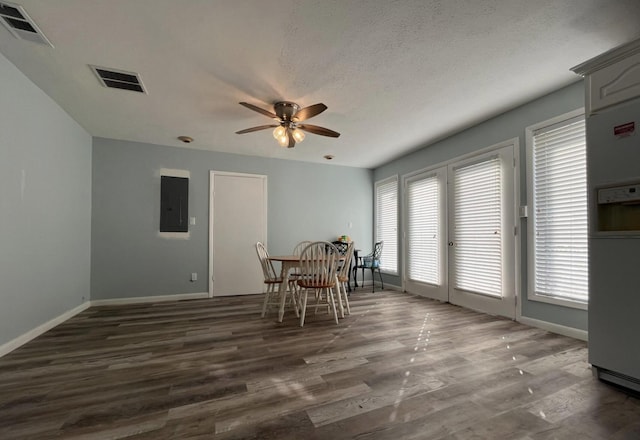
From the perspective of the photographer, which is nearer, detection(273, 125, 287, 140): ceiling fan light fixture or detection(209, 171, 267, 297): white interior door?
detection(273, 125, 287, 140): ceiling fan light fixture

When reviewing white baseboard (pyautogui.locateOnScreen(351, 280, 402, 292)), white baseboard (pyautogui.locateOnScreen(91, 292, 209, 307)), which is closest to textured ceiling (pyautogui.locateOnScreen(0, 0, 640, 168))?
white baseboard (pyautogui.locateOnScreen(91, 292, 209, 307))

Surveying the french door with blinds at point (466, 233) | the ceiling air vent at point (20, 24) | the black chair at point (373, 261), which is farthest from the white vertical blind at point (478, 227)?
the ceiling air vent at point (20, 24)

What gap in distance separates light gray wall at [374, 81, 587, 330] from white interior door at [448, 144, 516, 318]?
133mm

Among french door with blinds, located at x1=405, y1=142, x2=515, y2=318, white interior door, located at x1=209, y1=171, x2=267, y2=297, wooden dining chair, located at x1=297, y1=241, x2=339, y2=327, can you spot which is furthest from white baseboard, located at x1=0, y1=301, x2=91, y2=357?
french door with blinds, located at x1=405, y1=142, x2=515, y2=318

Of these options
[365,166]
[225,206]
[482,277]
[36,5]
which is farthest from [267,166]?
[482,277]

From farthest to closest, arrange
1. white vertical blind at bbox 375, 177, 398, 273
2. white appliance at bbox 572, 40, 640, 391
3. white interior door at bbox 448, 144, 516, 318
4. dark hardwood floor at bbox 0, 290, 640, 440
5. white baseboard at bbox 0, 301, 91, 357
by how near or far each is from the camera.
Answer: white vertical blind at bbox 375, 177, 398, 273 → white interior door at bbox 448, 144, 516, 318 → white baseboard at bbox 0, 301, 91, 357 → white appliance at bbox 572, 40, 640, 391 → dark hardwood floor at bbox 0, 290, 640, 440

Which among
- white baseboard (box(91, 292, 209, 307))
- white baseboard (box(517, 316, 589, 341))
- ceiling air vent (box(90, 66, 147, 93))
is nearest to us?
ceiling air vent (box(90, 66, 147, 93))

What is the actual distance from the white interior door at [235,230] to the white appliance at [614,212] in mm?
4247

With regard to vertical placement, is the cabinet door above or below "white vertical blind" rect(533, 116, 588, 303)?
above

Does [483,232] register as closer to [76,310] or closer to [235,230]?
[235,230]

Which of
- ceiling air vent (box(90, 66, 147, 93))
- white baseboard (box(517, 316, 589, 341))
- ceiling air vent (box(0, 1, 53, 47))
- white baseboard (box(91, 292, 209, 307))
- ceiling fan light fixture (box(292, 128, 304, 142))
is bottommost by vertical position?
white baseboard (box(91, 292, 209, 307))

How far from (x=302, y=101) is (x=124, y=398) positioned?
2.89 m

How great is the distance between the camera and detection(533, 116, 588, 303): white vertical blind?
2.60m

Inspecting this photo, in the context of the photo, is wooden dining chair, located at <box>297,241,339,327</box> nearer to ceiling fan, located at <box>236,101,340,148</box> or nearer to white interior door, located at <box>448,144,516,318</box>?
ceiling fan, located at <box>236,101,340,148</box>
